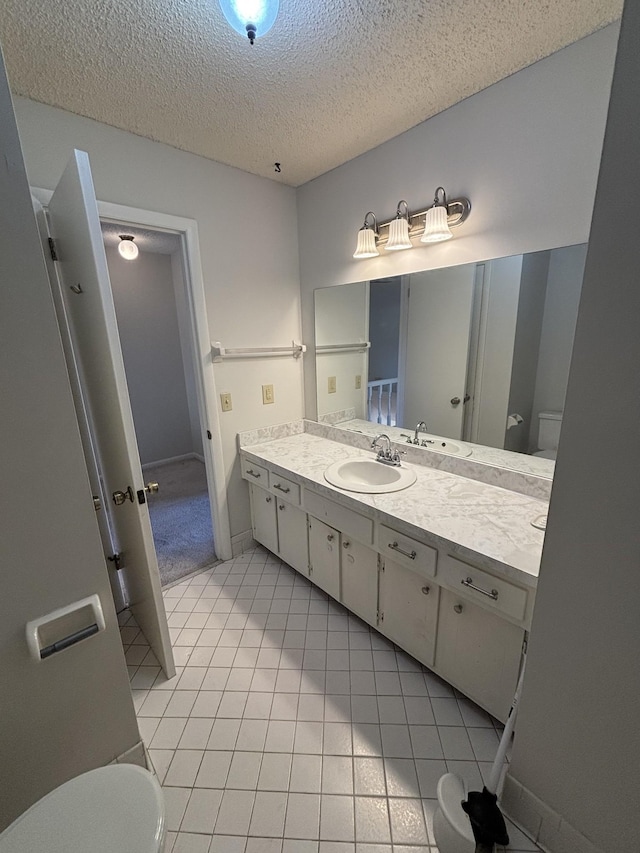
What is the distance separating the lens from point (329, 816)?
107 cm

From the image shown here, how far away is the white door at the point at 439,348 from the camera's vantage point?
1.66 metres

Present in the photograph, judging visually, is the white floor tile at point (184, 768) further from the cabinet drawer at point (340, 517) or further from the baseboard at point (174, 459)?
the baseboard at point (174, 459)

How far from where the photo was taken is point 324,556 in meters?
1.84

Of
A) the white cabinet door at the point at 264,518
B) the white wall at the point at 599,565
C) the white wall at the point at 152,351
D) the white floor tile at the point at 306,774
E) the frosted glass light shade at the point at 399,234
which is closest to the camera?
the white wall at the point at 599,565

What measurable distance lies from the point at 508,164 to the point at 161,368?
3745 mm

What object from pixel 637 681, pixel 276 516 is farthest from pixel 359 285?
pixel 637 681

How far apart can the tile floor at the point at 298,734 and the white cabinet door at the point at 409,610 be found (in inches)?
5.5

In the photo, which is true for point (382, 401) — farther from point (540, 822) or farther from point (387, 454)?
point (540, 822)

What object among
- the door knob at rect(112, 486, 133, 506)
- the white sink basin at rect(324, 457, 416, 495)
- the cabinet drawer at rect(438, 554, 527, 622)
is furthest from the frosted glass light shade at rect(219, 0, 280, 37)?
the cabinet drawer at rect(438, 554, 527, 622)

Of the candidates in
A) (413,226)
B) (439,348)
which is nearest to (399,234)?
(413,226)

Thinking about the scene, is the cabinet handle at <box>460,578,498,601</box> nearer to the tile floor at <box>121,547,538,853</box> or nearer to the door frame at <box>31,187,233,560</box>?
the tile floor at <box>121,547,538,853</box>

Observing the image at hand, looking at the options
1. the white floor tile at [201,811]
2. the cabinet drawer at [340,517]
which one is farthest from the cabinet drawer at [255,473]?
the white floor tile at [201,811]

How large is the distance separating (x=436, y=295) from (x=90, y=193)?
1.47m

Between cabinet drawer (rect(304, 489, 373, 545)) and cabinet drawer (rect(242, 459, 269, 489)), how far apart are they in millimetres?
365
